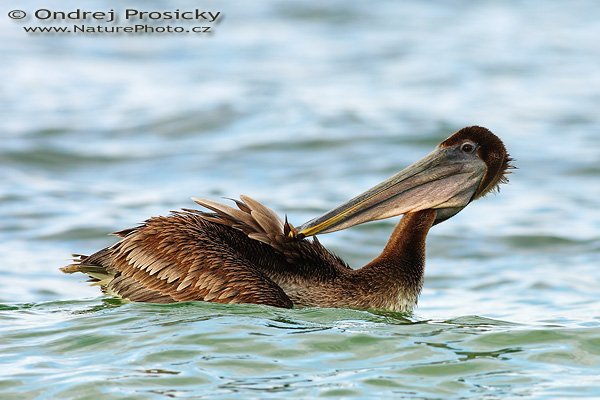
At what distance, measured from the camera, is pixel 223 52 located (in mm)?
21578

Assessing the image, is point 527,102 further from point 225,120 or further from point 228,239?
point 228,239

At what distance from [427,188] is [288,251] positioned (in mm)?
1133

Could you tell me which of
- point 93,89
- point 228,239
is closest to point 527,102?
point 93,89

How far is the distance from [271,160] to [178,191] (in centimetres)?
190

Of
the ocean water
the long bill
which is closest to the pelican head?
the long bill

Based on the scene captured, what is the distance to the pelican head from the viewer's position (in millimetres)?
7820

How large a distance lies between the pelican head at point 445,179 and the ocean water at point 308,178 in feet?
2.47

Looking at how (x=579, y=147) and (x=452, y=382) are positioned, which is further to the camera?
(x=579, y=147)

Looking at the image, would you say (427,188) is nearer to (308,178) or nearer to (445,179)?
(445,179)

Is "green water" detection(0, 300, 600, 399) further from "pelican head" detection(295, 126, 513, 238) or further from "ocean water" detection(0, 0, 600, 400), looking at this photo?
"pelican head" detection(295, 126, 513, 238)

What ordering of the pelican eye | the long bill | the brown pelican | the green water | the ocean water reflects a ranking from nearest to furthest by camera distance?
the green water → the ocean water → the brown pelican → the long bill → the pelican eye

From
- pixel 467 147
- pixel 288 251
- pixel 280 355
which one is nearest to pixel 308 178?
pixel 467 147

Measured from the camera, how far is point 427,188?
7922 mm

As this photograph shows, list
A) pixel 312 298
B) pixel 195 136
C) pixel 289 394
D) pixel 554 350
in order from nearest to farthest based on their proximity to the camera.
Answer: pixel 289 394 < pixel 554 350 < pixel 312 298 < pixel 195 136
